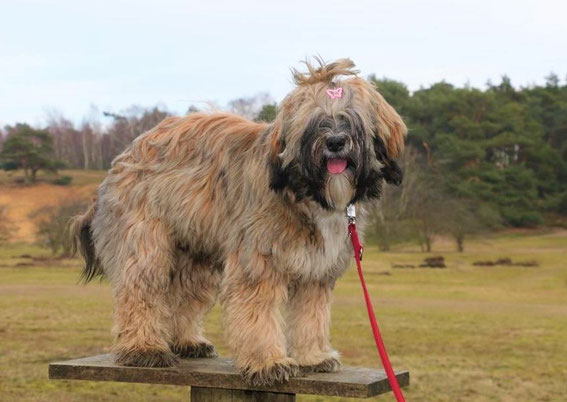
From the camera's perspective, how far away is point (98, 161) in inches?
3573

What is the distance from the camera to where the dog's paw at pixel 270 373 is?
5.05 meters

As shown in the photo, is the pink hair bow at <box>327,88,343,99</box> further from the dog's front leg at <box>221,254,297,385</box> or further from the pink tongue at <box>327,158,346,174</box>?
the dog's front leg at <box>221,254,297,385</box>

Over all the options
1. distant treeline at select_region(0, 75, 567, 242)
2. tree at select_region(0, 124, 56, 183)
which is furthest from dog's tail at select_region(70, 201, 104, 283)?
tree at select_region(0, 124, 56, 183)

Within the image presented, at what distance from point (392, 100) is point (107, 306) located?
41.9 meters

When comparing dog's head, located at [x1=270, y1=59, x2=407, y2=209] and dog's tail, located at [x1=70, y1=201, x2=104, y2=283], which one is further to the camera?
dog's tail, located at [x1=70, y1=201, x2=104, y2=283]

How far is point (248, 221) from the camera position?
5.19 metres

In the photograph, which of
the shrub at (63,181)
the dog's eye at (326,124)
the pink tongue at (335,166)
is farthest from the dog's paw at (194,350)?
the shrub at (63,181)

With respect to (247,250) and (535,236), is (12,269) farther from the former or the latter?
(247,250)

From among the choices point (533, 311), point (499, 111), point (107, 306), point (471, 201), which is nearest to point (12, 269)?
point (107, 306)

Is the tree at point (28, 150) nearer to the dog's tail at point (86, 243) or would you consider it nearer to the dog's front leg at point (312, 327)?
the dog's tail at point (86, 243)

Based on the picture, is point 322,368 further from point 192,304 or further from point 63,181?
point 63,181

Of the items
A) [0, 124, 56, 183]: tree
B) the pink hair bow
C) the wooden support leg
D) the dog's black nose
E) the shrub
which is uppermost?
[0, 124, 56, 183]: tree

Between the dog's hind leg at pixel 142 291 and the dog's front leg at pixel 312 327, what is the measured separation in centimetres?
86

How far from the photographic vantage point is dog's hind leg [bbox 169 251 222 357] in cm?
606
